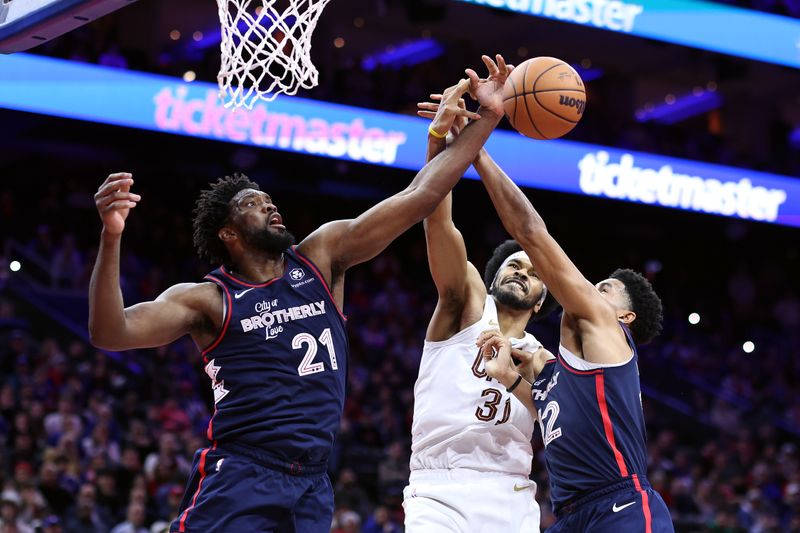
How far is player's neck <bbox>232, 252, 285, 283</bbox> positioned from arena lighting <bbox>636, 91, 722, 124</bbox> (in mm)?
20713

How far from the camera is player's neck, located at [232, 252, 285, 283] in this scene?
171 inches

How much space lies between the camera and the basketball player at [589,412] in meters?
4.41

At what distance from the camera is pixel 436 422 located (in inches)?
199

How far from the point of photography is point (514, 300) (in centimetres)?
525

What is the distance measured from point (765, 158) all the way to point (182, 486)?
16.1 m

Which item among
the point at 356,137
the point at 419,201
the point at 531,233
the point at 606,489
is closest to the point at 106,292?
the point at 419,201

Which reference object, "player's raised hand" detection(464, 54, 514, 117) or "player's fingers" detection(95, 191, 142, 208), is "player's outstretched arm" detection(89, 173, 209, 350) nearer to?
"player's fingers" detection(95, 191, 142, 208)

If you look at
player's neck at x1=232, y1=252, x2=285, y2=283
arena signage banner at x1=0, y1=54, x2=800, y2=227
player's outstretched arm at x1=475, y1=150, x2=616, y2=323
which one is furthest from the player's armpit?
arena signage banner at x1=0, y1=54, x2=800, y2=227

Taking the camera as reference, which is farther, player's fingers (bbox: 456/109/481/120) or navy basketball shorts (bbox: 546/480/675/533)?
player's fingers (bbox: 456/109/481/120)

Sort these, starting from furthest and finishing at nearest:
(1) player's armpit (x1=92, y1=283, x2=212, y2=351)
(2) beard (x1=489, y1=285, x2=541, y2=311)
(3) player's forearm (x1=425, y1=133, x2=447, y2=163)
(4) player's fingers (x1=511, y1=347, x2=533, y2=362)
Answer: (2) beard (x1=489, y1=285, x2=541, y2=311)
(4) player's fingers (x1=511, y1=347, x2=533, y2=362)
(3) player's forearm (x1=425, y1=133, x2=447, y2=163)
(1) player's armpit (x1=92, y1=283, x2=212, y2=351)

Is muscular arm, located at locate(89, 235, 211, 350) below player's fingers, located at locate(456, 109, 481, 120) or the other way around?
below

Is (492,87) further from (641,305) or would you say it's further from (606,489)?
(606,489)

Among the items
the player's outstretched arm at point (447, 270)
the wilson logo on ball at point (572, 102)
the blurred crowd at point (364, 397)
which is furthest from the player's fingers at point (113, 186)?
the blurred crowd at point (364, 397)

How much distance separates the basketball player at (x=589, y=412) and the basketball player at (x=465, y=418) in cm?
35
